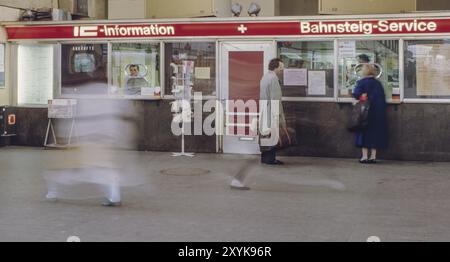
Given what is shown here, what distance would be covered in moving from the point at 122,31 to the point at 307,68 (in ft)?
12.6

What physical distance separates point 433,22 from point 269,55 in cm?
311

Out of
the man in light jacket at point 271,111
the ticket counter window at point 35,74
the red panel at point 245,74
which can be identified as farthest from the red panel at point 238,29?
the man in light jacket at point 271,111

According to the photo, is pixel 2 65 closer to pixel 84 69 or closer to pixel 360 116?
pixel 84 69

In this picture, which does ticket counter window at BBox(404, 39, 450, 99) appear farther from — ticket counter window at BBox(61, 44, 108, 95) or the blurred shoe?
the blurred shoe

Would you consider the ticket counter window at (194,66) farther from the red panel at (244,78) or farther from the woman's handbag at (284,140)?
the woman's handbag at (284,140)

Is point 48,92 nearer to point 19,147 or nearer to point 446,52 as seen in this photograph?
point 19,147

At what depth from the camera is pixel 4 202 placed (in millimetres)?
8680

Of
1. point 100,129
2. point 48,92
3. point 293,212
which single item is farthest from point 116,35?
point 293,212

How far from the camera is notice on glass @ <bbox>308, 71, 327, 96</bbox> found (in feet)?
43.0

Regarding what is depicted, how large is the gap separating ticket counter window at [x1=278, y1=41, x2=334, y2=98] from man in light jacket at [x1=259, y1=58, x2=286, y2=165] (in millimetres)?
1298

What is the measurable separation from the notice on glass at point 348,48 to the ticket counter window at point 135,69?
3.72m

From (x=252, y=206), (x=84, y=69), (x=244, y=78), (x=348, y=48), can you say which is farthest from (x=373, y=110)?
(x=84, y=69)

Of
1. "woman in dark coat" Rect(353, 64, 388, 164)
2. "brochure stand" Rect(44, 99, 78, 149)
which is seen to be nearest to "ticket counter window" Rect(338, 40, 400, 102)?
"woman in dark coat" Rect(353, 64, 388, 164)

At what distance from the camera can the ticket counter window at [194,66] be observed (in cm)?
1369
